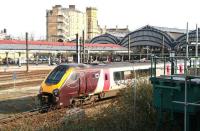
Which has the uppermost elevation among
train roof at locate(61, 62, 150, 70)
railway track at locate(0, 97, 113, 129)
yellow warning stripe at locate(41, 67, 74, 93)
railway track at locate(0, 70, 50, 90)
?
train roof at locate(61, 62, 150, 70)


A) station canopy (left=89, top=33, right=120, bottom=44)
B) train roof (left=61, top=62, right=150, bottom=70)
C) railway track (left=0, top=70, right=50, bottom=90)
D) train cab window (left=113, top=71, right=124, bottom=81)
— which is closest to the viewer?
train roof (left=61, top=62, right=150, bottom=70)

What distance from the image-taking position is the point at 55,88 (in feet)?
68.7

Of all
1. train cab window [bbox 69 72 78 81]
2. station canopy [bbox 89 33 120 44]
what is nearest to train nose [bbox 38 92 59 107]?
train cab window [bbox 69 72 78 81]

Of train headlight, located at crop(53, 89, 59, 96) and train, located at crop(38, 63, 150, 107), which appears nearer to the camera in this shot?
train headlight, located at crop(53, 89, 59, 96)

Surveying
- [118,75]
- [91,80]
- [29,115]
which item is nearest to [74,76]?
[91,80]

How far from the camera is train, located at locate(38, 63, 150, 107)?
2114 cm

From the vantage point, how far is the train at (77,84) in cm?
2114

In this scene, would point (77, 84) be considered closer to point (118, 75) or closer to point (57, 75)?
point (57, 75)

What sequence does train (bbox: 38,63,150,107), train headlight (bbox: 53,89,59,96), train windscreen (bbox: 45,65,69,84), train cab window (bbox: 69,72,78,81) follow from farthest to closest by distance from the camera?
train cab window (bbox: 69,72,78,81), train windscreen (bbox: 45,65,69,84), train (bbox: 38,63,150,107), train headlight (bbox: 53,89,59,96)

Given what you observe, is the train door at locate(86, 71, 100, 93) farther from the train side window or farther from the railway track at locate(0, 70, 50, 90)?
the railway track at locate(0, 70, 50, 90)

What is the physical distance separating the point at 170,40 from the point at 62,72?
6821cm

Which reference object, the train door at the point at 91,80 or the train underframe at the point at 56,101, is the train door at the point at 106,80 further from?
the train underframe at the point at 56,101

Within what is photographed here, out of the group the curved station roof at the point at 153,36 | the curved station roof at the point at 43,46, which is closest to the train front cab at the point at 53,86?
the curved station roof at the point at 43,46

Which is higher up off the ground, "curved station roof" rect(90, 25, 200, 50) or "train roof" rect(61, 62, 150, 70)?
"curved station roof" rect(90, 25, 200, 50)
